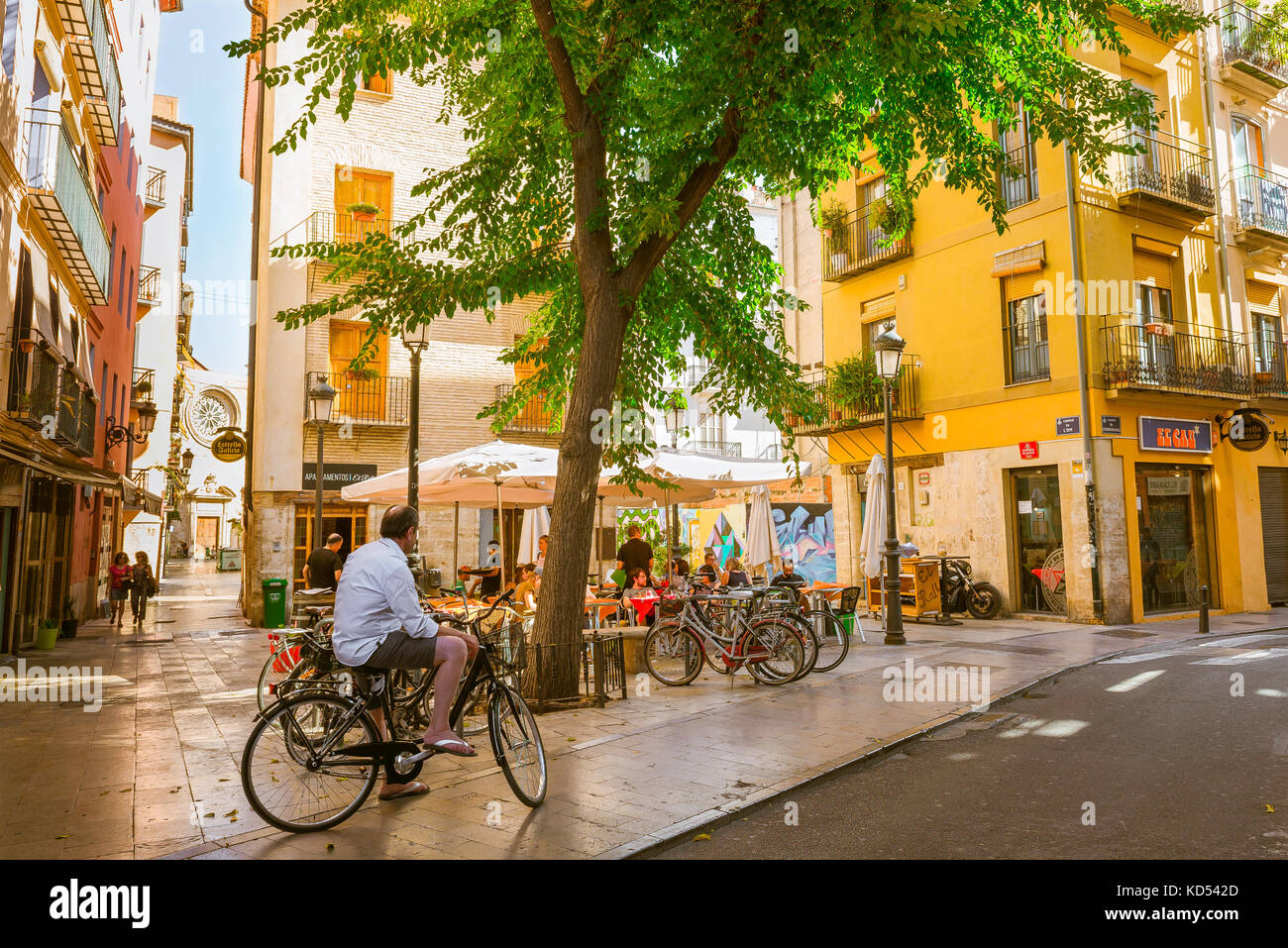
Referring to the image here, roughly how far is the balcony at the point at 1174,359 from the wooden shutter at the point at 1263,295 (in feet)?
4.61

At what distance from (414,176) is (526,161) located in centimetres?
1370

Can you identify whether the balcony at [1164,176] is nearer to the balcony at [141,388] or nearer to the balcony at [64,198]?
the balcony at [64,198]

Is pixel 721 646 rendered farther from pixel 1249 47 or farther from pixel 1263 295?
pixel 1249 47

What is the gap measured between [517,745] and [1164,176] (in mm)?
18058

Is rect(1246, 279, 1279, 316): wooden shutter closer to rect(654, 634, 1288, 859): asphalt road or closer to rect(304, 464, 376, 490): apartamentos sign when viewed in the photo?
rect(654, 634, 1288, 859): asphalt road

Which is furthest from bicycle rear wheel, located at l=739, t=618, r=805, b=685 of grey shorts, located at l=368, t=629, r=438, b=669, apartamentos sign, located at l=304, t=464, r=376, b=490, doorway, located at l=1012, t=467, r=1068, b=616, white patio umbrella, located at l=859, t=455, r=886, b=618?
apartamentos sign, located at l=304, t=464, r=376, b=490

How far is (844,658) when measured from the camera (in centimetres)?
1127

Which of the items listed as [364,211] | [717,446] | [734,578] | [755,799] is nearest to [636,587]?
[734,578]

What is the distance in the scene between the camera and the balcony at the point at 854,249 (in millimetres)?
20234

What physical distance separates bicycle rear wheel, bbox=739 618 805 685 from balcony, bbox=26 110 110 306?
424 inches

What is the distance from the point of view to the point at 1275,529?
19047 mm

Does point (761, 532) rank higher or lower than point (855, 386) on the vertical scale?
lower

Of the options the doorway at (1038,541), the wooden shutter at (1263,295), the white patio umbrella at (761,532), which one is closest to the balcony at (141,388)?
the white patio umbrella at (761,532)

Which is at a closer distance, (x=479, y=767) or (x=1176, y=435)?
(x=479, y=767)
